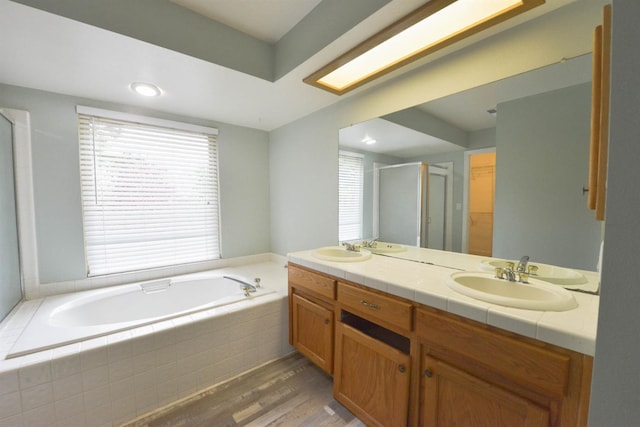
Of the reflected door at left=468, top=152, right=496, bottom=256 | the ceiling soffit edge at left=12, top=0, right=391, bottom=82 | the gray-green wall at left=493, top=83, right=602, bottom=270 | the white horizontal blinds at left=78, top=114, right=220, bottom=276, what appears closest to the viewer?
the gray-green wall at left=493, top=83, right=602, bottom=270

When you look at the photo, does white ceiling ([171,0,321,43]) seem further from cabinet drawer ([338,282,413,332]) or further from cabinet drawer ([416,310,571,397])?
cabinet drawer ([416,310,571,397])

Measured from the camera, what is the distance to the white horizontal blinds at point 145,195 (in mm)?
2125

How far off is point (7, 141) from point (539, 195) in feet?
10.8

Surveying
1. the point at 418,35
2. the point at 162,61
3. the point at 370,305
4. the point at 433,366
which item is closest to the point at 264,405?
the point at 370,305

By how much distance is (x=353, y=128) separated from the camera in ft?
6.78

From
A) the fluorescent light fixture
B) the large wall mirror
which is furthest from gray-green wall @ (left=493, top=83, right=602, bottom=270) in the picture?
the fluorescent light fixture

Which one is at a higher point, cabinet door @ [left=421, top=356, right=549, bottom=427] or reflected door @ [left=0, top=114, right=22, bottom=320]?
reflected door @ [left=0, top=114, right=22, bottom=320]

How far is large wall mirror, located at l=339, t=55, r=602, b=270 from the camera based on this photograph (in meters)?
1.10

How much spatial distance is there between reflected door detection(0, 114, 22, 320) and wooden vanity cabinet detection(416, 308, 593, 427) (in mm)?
2543

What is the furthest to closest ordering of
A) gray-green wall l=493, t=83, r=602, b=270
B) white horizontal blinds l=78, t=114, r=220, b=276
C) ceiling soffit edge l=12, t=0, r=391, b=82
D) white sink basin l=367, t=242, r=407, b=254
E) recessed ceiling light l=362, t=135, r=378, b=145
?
1. white horizontal blinds l=78, t=114, r=220, b=276
2. recessed ceiling light l=362, t=135, r=378, b=145
3. white sink basin l=367, t=242, r=407, b=254
4. ceiling soffit edge l=12, t=0, r=391, b=82
5. gray-green wall l=493, t=83, r=602, b=270

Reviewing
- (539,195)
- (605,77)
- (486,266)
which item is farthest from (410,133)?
(605,77)

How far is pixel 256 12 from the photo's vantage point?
150 centimetres

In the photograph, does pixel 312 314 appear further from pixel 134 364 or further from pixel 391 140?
pixel 391 140

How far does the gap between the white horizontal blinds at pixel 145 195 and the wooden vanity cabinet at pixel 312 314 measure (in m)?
1.39
